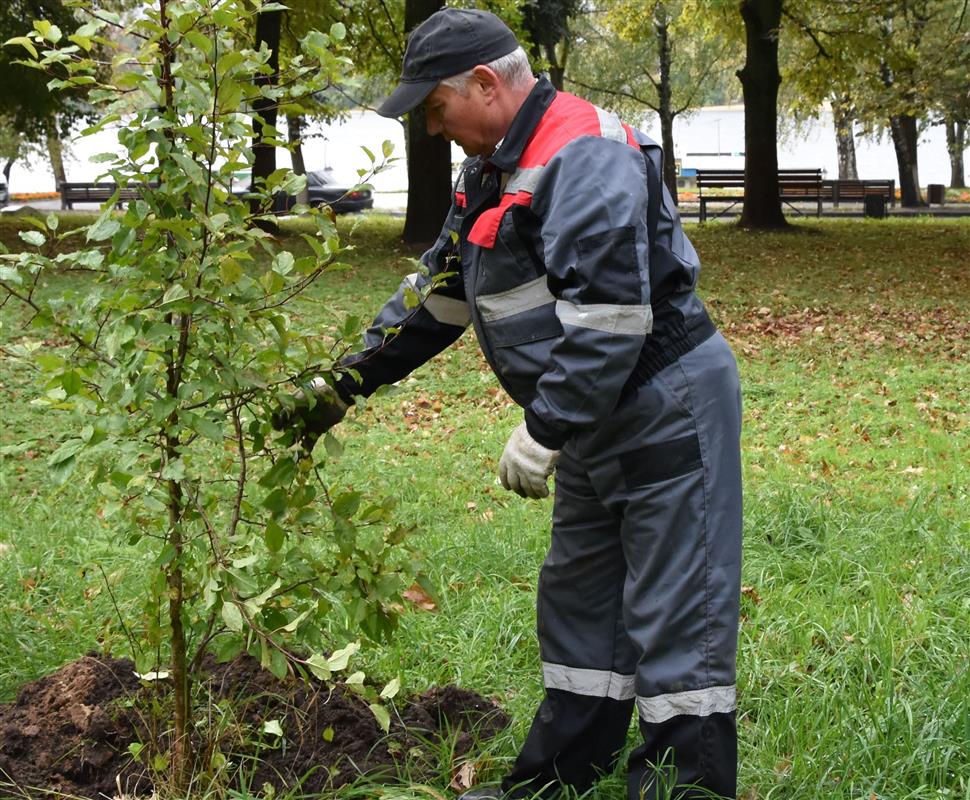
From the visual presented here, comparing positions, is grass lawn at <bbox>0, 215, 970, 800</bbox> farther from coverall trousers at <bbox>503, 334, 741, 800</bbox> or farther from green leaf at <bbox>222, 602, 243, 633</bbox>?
green leaf at <bbox>222, 602, 243, 633</bbox>

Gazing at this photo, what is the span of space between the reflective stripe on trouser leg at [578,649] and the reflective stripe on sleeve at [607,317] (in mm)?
531

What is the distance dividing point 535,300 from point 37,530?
3.40 metres

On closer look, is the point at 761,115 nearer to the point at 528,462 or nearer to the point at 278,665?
the point at 528,462

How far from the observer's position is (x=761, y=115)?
18.7 metres

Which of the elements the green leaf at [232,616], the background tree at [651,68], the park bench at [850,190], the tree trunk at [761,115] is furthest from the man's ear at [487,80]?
the background tree at [651,68]

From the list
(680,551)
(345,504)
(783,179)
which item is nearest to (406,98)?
(345,504)

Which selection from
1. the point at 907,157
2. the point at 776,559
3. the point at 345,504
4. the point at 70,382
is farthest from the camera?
the point at 907,157

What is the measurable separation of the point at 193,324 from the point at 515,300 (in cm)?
72

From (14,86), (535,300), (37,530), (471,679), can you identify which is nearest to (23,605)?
(37,530)

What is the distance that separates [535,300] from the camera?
2615 millimetres

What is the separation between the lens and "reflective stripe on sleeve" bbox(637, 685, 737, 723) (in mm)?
2629

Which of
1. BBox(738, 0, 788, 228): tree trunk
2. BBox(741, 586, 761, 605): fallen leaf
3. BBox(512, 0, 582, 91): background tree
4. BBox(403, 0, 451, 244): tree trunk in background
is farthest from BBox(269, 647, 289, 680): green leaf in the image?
BBox(512, 0, 582, 91): background tree

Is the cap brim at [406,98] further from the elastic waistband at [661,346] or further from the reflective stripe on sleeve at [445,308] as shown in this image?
Result: the elastic waistband at [661,346]

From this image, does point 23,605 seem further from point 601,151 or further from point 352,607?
point 601,151
